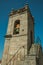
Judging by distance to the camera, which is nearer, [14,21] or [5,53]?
[5,53]

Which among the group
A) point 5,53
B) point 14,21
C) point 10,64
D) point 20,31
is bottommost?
point 10,64

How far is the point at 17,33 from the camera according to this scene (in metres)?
20.0

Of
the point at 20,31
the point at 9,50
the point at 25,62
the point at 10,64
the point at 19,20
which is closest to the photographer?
the point at 25,62

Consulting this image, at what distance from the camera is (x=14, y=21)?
21.0 metres

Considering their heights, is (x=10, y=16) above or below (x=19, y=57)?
above

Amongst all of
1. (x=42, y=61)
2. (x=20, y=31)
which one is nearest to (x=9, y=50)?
(x=20, y=31)

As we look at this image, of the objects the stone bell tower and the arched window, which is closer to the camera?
the stone bell tower

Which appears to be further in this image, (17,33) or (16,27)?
(16,27)

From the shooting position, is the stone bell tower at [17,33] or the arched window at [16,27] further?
the arched window at [16,27]

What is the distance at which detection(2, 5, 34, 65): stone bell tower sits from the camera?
17.9 metres

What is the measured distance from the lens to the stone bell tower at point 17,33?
17889 millimetres

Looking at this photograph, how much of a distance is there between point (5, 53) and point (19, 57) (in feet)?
6.53

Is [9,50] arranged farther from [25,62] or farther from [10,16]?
[10,16]

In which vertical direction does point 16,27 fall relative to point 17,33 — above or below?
above
